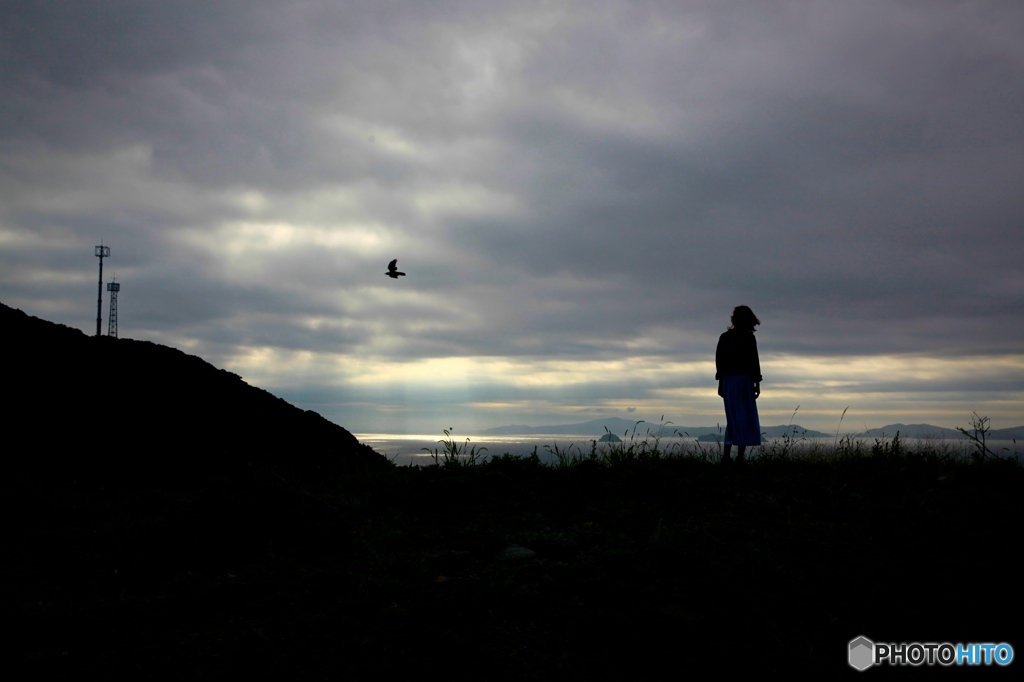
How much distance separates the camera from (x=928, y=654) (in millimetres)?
4234

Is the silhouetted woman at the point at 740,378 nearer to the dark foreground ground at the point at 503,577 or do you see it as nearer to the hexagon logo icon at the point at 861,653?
the dark foreground ground at the point at 503,577

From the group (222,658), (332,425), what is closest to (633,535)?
(222,658)

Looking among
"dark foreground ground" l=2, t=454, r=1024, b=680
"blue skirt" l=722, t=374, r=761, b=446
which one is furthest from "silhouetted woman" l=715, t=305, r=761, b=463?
"dark foreground ground" l=2, t=454, r=1024, b=680

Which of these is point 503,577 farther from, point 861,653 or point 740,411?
point 740,411

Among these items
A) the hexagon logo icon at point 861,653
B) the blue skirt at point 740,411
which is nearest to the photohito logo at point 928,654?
the hexagon logo icon at point 861,653

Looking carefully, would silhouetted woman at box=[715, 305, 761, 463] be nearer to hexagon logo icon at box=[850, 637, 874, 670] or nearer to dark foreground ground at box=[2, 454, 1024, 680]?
dark foreground ground at box=[2, 454, 1024, 680]

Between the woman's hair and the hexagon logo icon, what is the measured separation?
6893mm

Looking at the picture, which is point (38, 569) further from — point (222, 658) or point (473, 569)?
point (473, 569)

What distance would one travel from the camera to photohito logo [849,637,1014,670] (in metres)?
4.14

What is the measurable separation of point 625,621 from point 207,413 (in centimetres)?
781

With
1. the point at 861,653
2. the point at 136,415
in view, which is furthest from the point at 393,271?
the point at 861,653

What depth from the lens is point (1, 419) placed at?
9.14 metres

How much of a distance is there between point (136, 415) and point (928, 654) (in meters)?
9.96

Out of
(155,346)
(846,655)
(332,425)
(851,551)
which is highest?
(155,346)
